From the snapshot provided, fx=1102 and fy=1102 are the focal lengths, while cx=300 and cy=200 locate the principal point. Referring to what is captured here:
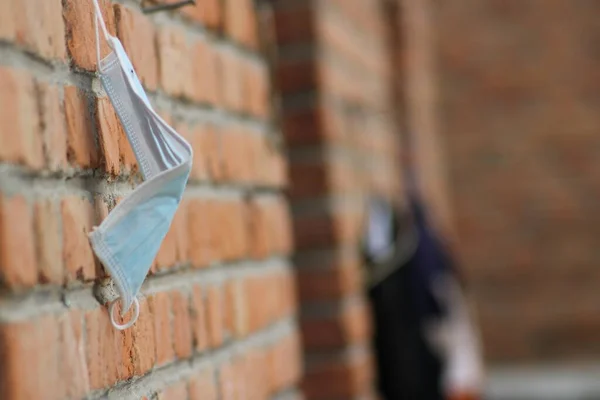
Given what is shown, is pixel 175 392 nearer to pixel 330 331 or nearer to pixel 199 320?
pixel 199 320

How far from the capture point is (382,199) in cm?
262

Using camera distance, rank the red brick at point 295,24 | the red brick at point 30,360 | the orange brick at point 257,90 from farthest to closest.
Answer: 1. the red brick at point 295,24
2. the orange brick at point 257,90
3. the red brick at point 30,360

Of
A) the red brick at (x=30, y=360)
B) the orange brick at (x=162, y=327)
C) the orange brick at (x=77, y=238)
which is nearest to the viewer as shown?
the red brick at (x=30, y=360)

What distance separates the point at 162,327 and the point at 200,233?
0.18 m

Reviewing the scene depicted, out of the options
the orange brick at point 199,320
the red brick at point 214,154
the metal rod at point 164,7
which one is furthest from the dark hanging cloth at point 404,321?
the metal rod at point 164,7

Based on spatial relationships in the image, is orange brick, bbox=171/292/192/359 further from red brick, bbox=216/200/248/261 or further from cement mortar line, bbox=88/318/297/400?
red brick, bbox=216/200/248/261

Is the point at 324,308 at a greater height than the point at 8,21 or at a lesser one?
lesser

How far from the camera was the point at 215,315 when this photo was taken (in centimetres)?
123

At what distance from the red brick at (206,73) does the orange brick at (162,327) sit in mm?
269

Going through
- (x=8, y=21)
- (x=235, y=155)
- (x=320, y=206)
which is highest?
(x=8, y=21)

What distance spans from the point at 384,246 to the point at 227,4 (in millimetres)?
1160

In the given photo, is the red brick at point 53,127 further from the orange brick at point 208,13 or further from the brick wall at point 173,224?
the orange brick at point 208,13

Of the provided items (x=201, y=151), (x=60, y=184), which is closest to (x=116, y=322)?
(x=60, y=184)

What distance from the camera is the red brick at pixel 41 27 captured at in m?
0.77
